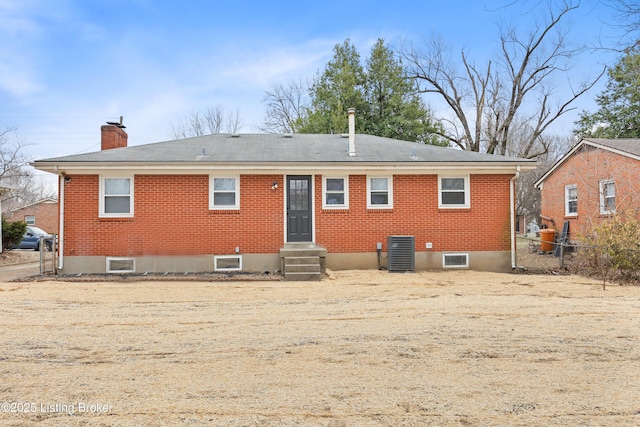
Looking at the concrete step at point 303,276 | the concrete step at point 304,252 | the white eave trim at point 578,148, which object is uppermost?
the white eave trim at point 578,148

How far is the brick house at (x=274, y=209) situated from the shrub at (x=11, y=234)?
367 inches

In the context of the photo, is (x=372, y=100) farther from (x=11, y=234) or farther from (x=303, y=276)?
(x=11, y=234)

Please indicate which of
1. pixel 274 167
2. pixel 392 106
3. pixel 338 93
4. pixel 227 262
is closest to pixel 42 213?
pixel 338 93

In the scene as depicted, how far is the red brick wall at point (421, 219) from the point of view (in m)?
12.5

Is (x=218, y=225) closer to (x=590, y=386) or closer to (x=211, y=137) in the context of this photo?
(x=211, y=137)

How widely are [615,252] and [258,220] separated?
9.43m

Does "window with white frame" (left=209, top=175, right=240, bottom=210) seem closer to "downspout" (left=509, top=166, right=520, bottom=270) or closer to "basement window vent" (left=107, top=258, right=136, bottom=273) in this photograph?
"basement window vent" (left=107, top=258, right=136, bottom=273)

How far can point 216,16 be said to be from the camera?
13.0 meters

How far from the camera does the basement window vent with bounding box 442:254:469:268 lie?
41.3ft

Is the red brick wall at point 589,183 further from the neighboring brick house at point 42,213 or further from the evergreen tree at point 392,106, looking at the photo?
the neighboring brick house at point 42,213

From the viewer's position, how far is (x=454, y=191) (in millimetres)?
12719

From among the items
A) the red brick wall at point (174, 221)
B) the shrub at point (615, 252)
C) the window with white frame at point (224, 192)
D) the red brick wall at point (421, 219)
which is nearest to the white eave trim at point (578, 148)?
the shrub at point (615, 252)

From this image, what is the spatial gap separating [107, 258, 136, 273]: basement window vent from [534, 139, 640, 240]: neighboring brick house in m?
14.2

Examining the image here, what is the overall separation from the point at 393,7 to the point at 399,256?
21.3ft
